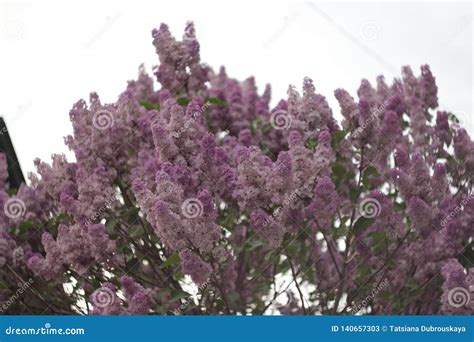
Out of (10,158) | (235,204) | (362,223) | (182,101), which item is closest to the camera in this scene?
(235,204)

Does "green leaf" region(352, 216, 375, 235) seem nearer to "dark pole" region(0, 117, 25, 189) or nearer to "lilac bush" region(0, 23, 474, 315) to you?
"lilac bush" region(0, 23, 474, 315)

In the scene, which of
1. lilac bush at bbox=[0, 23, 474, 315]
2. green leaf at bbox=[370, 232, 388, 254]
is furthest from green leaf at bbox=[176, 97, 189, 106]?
green leaf at bbox=[370, 232, 388, 254]

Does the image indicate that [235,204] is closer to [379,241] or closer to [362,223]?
[362,223]

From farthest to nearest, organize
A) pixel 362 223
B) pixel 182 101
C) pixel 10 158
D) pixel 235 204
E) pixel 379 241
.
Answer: pixel 10 158
pixel 182 101
pixel 379 241
pixel 362 223
pixel 235 204

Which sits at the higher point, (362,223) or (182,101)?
(182,101)

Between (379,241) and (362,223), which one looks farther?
(379,241)

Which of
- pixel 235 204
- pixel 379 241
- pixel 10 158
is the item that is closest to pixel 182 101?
pixel 235 204

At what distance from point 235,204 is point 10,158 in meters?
1.98

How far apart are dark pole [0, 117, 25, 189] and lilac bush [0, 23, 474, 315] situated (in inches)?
5.6

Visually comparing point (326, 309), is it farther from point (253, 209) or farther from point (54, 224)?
point (54, 224)

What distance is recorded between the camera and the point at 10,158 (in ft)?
16.8

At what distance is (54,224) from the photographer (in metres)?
4.47

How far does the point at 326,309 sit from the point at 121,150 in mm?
1533

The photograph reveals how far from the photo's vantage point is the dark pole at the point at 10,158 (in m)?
5.06
